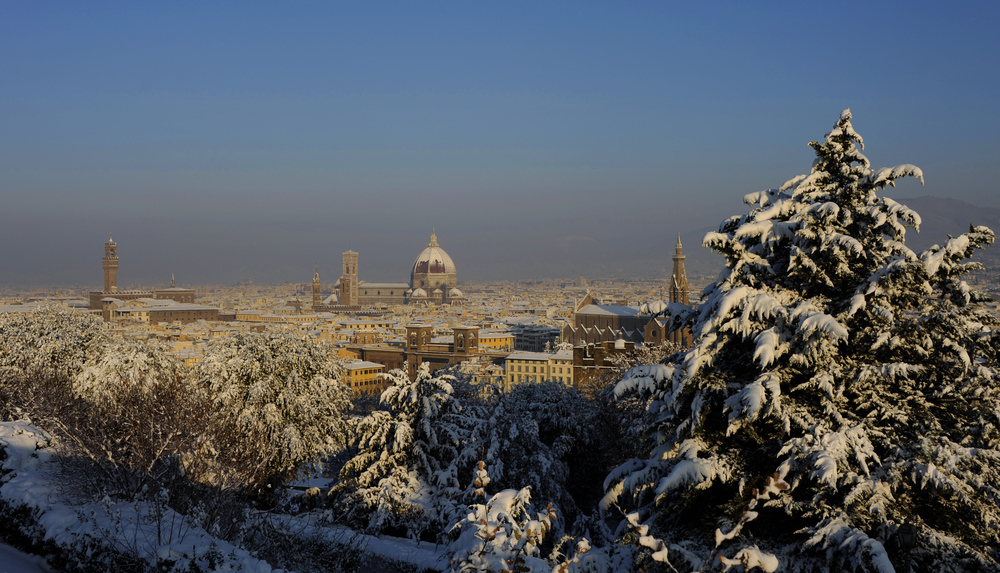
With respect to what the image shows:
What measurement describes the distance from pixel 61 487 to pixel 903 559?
10511 millimetres

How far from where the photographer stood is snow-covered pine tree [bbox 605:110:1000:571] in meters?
7.73

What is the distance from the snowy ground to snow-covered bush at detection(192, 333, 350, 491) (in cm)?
701

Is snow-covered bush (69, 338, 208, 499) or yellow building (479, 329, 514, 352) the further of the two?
Answer: yellow building (479, 329, 514, 352)

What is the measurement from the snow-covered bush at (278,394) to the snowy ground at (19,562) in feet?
23.0

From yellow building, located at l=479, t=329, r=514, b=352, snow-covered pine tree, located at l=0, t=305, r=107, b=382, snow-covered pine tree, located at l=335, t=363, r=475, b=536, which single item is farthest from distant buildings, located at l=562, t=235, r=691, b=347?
snow-covered pine tree, located at l=335, t=363, r=475, b=536

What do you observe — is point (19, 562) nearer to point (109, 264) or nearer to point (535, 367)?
point (535, 367)

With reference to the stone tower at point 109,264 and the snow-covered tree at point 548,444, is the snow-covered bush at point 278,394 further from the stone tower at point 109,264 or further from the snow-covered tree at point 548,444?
the stone tower at point 109,264

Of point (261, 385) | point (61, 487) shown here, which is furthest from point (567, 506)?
point (61, 487)

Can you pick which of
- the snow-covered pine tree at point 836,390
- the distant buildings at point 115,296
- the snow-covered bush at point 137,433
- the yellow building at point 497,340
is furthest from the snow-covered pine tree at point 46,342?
the distant buildings at point 115,296

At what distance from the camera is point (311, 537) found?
1191 centimetres

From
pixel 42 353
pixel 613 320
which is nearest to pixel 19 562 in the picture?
pixel 42 353

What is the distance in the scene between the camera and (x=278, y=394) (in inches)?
768

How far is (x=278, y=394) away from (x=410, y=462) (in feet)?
12.6

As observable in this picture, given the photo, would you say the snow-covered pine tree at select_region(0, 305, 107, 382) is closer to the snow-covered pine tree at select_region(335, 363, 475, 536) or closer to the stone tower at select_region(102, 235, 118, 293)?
the snow-covered pine tree at select_region(335, 363, 475, 536)
